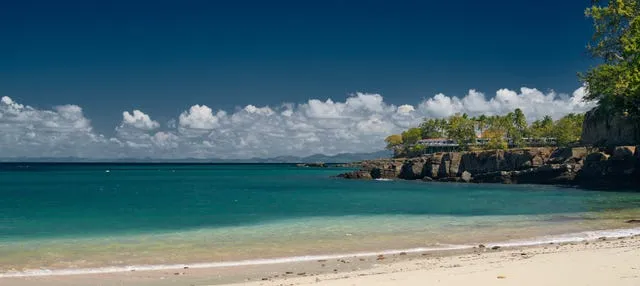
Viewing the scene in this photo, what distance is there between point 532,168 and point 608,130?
38.8 feet

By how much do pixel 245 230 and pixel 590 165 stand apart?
57.9 metres

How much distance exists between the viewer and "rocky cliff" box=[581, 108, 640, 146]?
71.1 m

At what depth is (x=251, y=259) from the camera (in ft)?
61.0

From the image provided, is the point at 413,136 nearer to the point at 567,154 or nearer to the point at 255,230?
the point at 567,154

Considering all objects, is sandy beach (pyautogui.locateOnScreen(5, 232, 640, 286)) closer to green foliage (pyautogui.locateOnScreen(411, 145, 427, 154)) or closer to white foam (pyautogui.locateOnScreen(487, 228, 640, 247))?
white foam (pyautogui.locateOnScreen(487, 228, 640, 247))

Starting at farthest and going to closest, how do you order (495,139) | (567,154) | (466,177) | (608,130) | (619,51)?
1. (495,139)
2. (466,177)
3. (608,130)
4. (567,154)
5. (619,51)

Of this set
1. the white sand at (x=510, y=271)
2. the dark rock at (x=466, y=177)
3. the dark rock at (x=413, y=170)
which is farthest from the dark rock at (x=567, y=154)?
the white sand at (x=510, y=271)

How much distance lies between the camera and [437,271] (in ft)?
45.2

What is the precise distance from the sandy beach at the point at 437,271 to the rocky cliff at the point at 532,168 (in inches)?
2036

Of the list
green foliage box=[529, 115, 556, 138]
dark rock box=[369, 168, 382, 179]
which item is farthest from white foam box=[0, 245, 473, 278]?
green foliage box=[529, 115, 556, 138]

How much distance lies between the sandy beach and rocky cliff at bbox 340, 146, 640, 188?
51723 millimetres

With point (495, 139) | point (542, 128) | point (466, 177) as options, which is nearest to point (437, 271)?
point (466, 177)

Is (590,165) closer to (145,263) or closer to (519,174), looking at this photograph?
(519,174)

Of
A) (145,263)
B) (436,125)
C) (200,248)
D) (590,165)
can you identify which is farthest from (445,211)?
(436,125)
